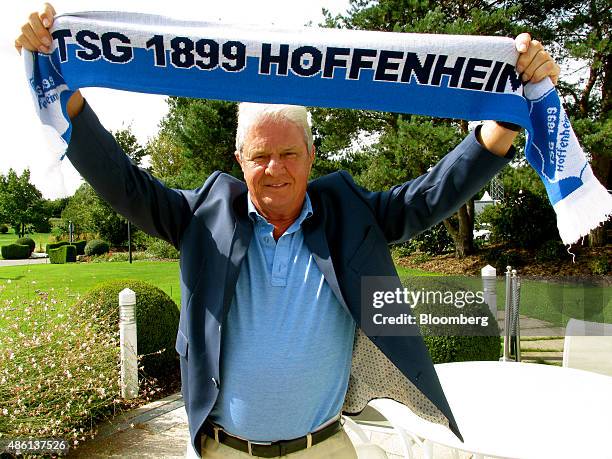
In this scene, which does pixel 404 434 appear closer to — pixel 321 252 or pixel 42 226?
pixel 321 252

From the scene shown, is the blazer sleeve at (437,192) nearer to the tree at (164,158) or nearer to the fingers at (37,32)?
the fingers at (37,32)

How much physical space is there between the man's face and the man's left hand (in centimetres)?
73

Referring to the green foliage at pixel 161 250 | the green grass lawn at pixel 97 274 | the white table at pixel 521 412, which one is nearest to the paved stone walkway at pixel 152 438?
the white table at pixel 521 412

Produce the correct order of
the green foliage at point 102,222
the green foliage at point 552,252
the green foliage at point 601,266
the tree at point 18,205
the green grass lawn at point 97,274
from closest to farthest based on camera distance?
the green foliage at point 601,266 < the green foliage at point 552,252 < the green grass lawn at point 97,274 < the green foliage at point 102,222 < the tree at point 18,205

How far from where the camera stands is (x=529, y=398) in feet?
10.1

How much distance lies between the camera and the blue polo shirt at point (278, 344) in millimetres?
1755

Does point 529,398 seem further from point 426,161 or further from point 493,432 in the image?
point 426,161

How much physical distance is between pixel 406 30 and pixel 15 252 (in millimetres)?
26037

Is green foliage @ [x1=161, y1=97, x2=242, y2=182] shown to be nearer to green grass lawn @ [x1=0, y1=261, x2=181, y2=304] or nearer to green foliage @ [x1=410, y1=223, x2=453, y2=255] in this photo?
green grass lawn @ [x1=0, y1=261, x2=181, y2=304]

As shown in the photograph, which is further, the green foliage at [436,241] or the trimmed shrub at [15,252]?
the trimmed shrub at [15,252]

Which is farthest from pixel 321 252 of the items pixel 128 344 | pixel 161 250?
pixel 161 250

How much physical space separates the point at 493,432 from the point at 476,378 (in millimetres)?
849

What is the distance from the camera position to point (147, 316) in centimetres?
569

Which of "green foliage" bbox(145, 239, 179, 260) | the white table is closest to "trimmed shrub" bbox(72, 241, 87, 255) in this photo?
"green foliage" bbox(145, 239, 179, 260)
